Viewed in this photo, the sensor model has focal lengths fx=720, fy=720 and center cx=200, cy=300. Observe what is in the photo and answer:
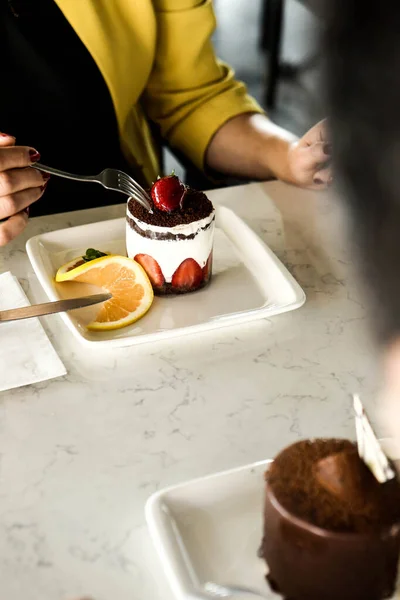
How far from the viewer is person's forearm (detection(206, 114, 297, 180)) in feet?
4.96

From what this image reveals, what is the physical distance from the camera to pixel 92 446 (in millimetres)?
835

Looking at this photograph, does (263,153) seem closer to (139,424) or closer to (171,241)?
(171,241)

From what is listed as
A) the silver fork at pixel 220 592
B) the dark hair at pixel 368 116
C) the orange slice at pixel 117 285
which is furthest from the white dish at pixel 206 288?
the dark hair at pixel 368 116

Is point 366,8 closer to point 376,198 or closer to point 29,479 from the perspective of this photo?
point 376,198

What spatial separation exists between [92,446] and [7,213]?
478mm

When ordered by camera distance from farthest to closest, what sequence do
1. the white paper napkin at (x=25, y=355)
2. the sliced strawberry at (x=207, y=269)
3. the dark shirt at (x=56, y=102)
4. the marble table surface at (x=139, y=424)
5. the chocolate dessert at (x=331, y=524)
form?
the dark shirt at (x=56, y=102), the sliced strawberry at (x=207, y=269), the white paper napkin at (x=25, y=355), the marble table surface at (x=139, y=424), the chocolate dessert at (x=331, y=524)

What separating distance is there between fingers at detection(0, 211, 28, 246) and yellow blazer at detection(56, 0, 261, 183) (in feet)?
1.32

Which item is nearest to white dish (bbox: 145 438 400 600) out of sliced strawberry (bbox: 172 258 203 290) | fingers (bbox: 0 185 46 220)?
sliced strawberry (bbox: 172 258 203 290)

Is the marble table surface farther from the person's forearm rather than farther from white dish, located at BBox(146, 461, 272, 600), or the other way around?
the person's forearm

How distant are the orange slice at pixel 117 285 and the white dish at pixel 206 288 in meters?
0.01

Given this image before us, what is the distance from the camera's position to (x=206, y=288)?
3.78 ft

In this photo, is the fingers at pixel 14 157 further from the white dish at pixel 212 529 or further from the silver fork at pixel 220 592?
the silver fork at pixel 220 592

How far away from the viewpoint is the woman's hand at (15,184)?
1.11 m

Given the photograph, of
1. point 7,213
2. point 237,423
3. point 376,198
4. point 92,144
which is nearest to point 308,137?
point 92,144
